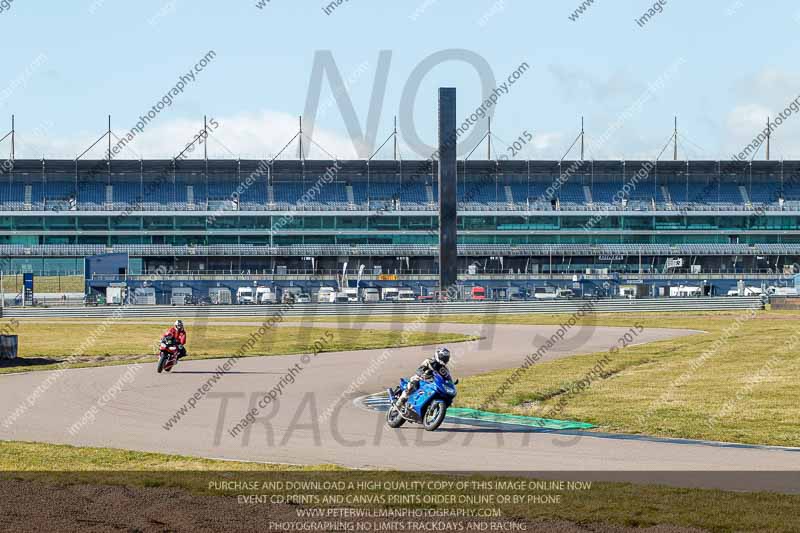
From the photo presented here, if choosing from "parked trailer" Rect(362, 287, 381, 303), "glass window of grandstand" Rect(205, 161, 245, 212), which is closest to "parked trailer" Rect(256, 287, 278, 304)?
"parked trailer" Rect(362, 287, 381, 303)

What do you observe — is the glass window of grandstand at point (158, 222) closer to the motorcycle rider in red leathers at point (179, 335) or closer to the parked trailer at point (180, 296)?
the parked trailer at point (180, 296)

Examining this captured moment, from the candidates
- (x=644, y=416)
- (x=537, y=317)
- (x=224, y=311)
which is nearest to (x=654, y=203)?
(x=537, y=317)

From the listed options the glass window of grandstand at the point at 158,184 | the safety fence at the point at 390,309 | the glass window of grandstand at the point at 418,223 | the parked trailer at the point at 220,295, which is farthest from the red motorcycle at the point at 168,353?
the glass window of grandstand at the point at 158,184

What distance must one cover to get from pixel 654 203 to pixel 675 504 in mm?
114162

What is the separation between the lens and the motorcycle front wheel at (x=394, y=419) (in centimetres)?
2105

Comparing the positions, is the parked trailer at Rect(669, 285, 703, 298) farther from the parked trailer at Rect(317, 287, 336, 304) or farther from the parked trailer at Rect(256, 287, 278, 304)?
the parked trailer at Rect(256, 287, 278, 304)

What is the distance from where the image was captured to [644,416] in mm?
22422

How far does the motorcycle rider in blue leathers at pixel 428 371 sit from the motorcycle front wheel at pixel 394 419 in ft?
0.44

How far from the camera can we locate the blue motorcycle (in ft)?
66.7

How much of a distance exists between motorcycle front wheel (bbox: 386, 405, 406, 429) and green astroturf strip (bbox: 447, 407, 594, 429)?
188 centimetres

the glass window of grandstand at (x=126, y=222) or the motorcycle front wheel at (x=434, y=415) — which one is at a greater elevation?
the glass window of grandstand at (x=126, y=222)

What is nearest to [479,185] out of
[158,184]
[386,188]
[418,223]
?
[418,223]

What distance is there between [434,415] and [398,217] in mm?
100954

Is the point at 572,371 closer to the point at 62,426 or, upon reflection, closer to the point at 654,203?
the point at 62,426
